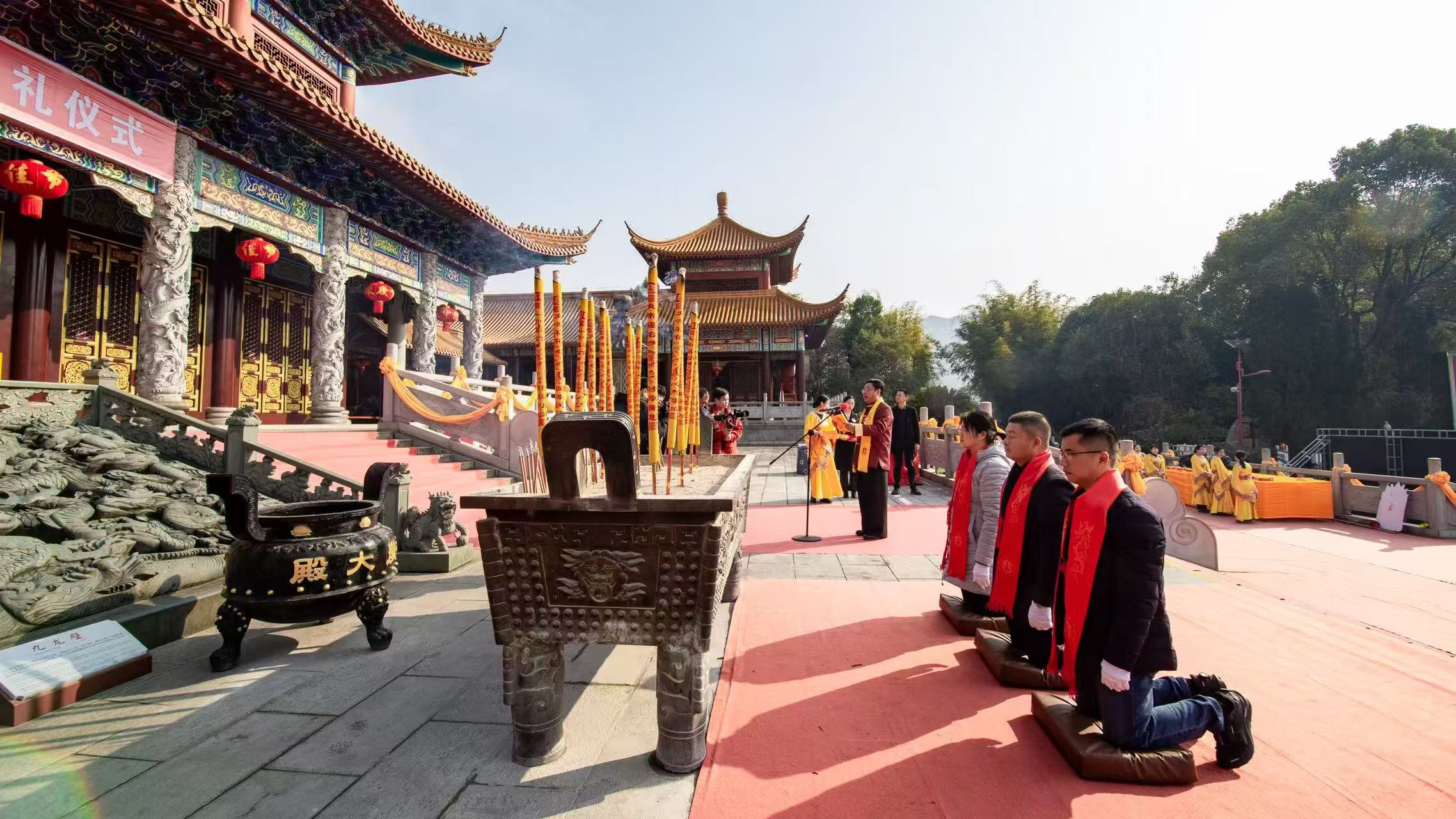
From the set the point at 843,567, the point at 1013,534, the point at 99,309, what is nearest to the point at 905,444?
the point at 843,567

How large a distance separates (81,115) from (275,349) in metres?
4.99

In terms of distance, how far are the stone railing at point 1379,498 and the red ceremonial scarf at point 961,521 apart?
970cm

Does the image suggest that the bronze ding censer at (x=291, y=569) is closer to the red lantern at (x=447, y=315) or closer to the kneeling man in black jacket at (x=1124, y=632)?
the kneeling man in black jacket at (x=1124, y=632)

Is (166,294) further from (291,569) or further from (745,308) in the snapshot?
(745,308)

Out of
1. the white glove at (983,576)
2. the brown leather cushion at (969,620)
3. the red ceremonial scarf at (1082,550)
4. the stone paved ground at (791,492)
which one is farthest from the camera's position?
the stone paved ground at (791,492)

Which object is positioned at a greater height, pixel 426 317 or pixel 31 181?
pixel 31 181

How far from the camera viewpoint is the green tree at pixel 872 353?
34344mm

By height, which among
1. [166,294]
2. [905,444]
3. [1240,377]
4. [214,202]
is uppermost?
[214,202]

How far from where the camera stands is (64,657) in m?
2.67

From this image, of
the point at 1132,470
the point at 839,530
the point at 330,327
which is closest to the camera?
the point at 839,530

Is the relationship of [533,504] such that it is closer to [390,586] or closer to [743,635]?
[743,635]

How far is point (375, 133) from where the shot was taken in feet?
28.7

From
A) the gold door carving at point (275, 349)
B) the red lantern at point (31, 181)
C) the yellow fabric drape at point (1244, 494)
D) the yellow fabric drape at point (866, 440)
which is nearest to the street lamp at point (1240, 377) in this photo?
the yellow fabric drape at point (1244, 494)

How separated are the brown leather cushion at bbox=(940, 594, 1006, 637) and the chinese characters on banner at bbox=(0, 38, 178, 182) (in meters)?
9.16
